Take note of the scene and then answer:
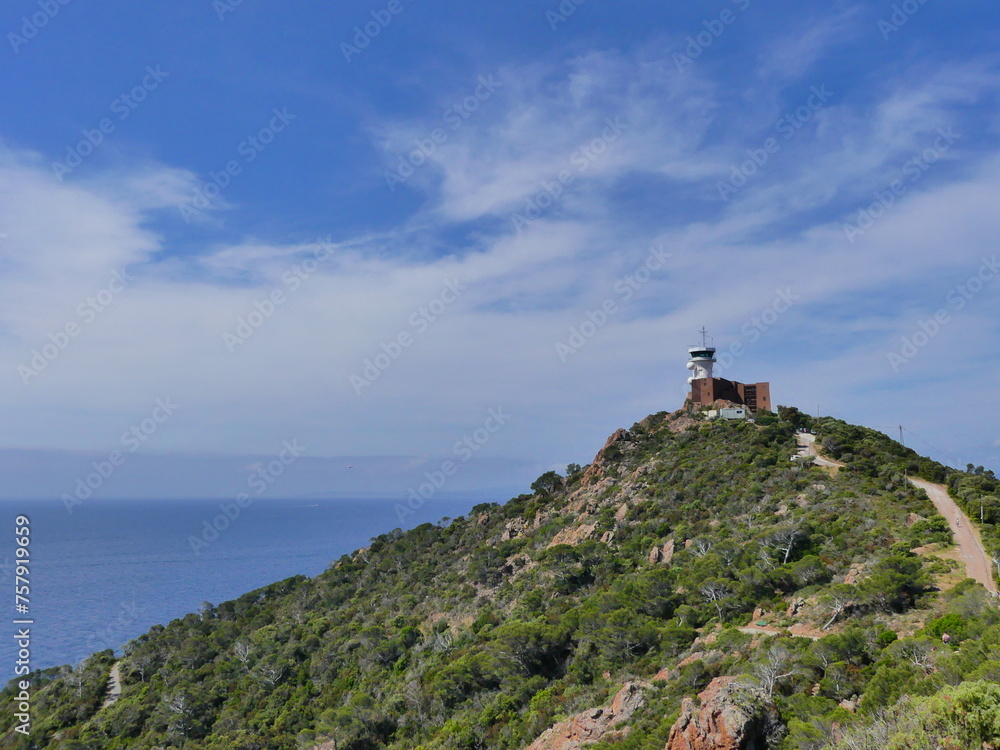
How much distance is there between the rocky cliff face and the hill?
0.05 m

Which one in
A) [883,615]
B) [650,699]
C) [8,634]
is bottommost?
[8,634]

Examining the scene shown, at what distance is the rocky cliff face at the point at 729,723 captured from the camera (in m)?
12.5

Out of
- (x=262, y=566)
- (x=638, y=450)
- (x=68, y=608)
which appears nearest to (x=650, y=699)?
(x=638, y=450)

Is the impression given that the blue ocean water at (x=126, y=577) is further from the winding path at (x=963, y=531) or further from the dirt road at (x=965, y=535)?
the dirt road at (x=965, y=535)

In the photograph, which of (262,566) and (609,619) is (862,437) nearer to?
(609,619)

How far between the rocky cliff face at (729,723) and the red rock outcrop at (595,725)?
3.03 meters

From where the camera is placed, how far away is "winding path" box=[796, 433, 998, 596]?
1969 cm

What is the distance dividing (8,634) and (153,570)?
159ft

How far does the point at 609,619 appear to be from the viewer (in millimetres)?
23906

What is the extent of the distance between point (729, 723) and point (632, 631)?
33.2 feet

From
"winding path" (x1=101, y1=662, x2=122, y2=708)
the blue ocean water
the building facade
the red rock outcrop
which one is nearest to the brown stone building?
the building facade

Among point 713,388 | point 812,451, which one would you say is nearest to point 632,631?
point 812,451

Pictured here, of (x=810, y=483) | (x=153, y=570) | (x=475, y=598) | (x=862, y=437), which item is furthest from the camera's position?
(x=153, y=570)

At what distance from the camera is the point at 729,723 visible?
12.6 meters
